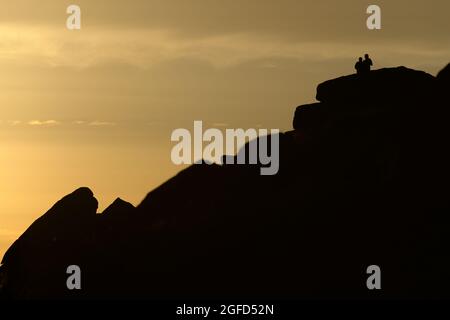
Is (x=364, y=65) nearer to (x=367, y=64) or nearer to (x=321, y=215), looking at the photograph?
(x=367, y=64)

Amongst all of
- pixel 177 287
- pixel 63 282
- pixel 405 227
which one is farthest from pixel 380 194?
pixel 63 282

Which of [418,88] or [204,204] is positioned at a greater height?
[418,88]

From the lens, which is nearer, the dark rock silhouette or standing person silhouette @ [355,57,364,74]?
the dark rock silhouette

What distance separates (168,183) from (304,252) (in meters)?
17.1

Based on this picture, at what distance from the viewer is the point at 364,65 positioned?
416 ft

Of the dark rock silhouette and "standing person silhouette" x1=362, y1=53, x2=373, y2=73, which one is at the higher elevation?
"standing person silhouette" x1=362, y1=53, x2=373, y2=73

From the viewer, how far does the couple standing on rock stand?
4968 inches

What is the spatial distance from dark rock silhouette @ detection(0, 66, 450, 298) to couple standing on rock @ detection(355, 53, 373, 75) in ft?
3.20

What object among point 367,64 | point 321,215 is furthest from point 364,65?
point 321,215

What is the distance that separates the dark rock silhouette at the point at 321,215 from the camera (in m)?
121

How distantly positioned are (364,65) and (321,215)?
53.0ft
